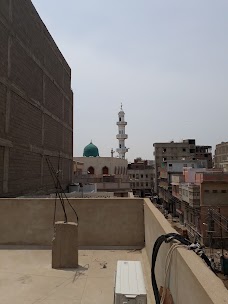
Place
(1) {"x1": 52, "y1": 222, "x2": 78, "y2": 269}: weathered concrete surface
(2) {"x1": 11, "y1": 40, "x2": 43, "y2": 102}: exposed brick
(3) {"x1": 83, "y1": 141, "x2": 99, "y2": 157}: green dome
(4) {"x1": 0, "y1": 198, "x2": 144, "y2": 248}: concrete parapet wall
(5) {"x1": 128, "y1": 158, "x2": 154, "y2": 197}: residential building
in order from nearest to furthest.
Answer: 1. (1) {"x1": 52, "y1": 222, "x2": 78, "y2": 269}: weathered concrete surface
2. (4) {"x1": 0, "y1": 198, "x2": 144, "y2": 248}: concrete parapet wall
3. (2) {"x1": 11, "y1": 40, "x2": 43, "y2": 102}: exposed brick
4. (3) {"x1": 83, "y1": 141, "x2": 99, "y2": 157}: green dome
5. (5) {"x1": 128, "y1": 158, "x2": 154, "y2": 197}: residential building

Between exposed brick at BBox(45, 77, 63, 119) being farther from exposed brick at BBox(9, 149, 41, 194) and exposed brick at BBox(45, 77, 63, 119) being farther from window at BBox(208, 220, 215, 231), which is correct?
window at BBox(208, 220, 215, 231)

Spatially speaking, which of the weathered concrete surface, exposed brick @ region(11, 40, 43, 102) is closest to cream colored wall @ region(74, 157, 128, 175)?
exposed brick @ region(11, 40, 43, 102)

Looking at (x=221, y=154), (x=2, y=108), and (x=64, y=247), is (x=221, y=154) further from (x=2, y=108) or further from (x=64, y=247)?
(x=64, y=247)

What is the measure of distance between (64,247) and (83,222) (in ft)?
7.13

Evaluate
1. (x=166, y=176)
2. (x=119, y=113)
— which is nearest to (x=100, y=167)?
(x=166, y=176)

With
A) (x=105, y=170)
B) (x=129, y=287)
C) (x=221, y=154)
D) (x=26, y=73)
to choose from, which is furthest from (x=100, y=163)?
(x=129, y=287)

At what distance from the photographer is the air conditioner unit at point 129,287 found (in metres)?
4.20

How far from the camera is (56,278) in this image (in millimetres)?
7125

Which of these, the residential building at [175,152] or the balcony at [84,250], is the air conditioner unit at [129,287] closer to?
the balcony at [84,250]

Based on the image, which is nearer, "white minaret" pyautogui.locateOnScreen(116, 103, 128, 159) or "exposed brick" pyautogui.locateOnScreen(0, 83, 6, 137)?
"exposed brick" pyautogui.locateOnScreen(0, 83, 6, 137)

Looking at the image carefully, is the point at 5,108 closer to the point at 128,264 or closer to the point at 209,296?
the point at 128,264

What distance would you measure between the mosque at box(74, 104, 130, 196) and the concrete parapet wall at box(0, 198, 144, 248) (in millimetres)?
29058

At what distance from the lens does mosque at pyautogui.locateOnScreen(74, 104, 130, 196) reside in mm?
41875

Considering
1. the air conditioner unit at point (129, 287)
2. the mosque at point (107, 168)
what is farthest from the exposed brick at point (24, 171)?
the mosque at point (107, 168)
